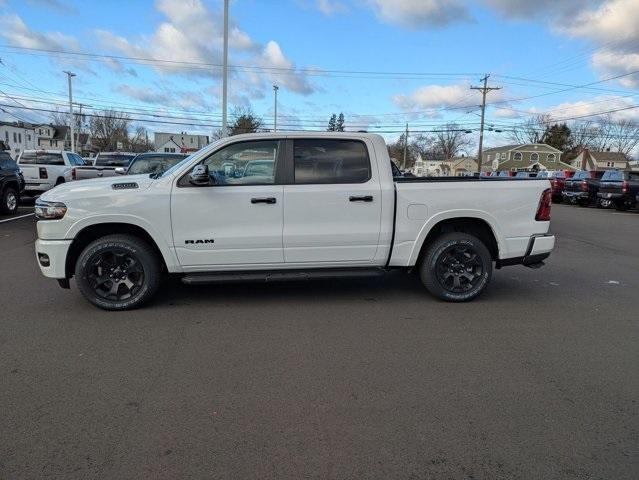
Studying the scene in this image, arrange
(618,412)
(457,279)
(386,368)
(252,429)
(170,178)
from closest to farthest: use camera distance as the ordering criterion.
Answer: (252,429)
(618,412)
(386,368)
(170,178)
(457,279)

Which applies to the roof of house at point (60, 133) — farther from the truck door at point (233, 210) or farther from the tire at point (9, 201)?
the truck door at point (233, 210)

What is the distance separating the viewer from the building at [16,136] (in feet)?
253

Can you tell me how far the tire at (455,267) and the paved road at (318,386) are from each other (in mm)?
182

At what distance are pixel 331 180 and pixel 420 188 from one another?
1.00 metres

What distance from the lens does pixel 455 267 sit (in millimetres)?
5891

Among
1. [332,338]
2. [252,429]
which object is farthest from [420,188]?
[252,429]

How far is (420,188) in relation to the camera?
223 inches

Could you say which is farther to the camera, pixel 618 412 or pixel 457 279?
pixel 457 279

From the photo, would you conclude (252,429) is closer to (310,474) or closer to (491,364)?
(310,474)

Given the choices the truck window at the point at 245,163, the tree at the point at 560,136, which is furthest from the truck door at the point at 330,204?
the tree at the point at 560,136

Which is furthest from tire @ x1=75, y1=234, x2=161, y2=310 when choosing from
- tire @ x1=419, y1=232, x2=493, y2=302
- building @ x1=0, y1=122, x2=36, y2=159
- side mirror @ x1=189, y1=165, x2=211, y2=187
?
building @ x1=0, y1=122, x2=36, y2=159

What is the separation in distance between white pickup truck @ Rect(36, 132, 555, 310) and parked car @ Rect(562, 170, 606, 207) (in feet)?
66.5

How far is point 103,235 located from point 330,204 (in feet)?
8.21

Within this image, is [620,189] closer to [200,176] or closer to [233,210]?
[233,210]
